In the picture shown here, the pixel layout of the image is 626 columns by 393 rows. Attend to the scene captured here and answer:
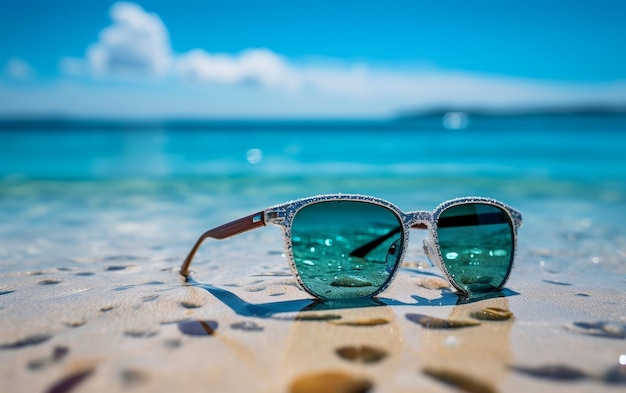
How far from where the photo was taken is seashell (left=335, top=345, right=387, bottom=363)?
5.32 feet

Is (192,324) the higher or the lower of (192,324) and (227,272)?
the lower

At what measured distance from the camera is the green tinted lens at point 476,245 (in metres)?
2.51

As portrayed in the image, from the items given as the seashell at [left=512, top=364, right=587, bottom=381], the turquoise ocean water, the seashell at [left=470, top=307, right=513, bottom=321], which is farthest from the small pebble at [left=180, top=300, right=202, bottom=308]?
the turquoise ocean water

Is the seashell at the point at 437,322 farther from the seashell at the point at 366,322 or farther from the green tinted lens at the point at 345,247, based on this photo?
the green tinted lens at the point at 345,247

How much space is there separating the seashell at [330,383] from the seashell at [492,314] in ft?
2.80

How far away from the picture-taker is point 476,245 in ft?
8.57

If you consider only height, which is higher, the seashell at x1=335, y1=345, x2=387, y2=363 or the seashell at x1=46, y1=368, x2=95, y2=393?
the seashell at x1=335, y1=345, x2=387, y2=363

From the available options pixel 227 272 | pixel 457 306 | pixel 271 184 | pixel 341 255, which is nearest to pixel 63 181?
pixel 271 184

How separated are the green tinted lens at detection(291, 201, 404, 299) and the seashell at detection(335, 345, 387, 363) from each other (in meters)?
0.62

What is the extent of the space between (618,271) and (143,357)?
10.2 feet

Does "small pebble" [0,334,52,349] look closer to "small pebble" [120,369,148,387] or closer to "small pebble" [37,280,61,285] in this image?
"small pebble" [120,369,148,387]

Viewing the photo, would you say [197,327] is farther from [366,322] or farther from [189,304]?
[366,322]

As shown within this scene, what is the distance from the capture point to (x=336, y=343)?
175cm

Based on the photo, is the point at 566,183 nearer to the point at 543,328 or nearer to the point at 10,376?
the point at 543,328
